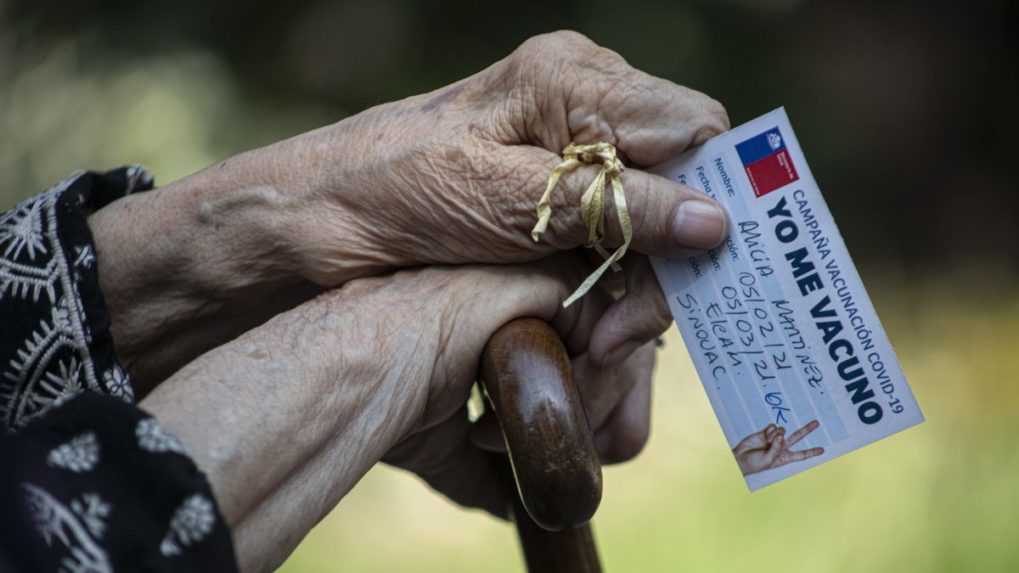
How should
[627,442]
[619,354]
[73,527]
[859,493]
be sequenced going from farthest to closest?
[859,493]
[627,442]
[619,354]
[73,527]

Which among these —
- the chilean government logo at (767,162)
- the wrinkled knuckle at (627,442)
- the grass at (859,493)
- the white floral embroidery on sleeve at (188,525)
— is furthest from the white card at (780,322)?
the grass at (859,493)

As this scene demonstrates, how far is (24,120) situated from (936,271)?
1690mm

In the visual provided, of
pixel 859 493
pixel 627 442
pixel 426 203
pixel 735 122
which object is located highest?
pixel 735 122

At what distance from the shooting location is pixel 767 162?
75 cm

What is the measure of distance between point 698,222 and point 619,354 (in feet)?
0.58

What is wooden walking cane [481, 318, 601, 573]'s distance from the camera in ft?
2.35

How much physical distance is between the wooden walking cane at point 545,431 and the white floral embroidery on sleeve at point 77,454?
0.93 ft

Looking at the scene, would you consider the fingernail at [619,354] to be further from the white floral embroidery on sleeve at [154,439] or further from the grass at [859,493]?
the grass at [859,493]

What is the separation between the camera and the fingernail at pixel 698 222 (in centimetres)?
75

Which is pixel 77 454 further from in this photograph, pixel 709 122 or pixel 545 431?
pixel 709 122

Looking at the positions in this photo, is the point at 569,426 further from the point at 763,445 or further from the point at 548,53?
the point at 548,53

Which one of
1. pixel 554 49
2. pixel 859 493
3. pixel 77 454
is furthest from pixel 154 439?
pixel 859 493

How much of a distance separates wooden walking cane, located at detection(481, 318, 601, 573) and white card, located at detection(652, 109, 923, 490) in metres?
0.12

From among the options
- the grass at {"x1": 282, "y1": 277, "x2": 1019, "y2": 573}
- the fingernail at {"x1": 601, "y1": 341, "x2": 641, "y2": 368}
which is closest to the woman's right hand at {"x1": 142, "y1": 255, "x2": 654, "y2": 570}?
the fingernail at {"x1": 601, "y1": 341, "x2": 641, "y2": 368}
